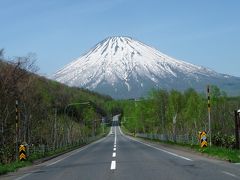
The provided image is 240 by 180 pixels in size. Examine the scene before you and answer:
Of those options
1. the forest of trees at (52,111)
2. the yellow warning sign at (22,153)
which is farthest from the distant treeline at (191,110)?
the yellow warning sign at (22,153)

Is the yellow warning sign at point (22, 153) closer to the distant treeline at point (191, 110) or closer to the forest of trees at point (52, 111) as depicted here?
the forest of trees at point (52, 111)

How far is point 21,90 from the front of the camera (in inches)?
1325

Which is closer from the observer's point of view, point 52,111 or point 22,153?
point 22,153

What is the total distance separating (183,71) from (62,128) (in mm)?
126414

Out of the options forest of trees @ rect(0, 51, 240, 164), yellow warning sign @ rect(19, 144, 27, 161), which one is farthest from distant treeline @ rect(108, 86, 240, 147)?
yellow warning sign @ rect(19, 144, 27, 161)

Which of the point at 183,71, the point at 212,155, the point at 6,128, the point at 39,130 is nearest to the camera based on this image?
the point at 212,155

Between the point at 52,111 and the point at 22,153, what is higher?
the point at 52,111

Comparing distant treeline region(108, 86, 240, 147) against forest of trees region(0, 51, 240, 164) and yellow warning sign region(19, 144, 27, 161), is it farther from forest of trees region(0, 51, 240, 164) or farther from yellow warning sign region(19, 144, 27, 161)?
yellow warning sign region(19, 144, 27, 161)

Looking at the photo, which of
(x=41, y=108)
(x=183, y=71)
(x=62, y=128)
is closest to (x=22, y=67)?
(x=41, y=108)

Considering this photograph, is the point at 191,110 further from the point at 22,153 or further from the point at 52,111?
the point at 22,153

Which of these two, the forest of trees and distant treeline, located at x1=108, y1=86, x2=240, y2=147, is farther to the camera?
distant treeline, located at x1=108, y1=86, x2=240, y2=147

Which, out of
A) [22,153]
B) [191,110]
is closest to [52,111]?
[191,110]

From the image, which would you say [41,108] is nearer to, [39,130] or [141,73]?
[39,130]

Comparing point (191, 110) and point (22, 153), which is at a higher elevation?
point (191, 110)
